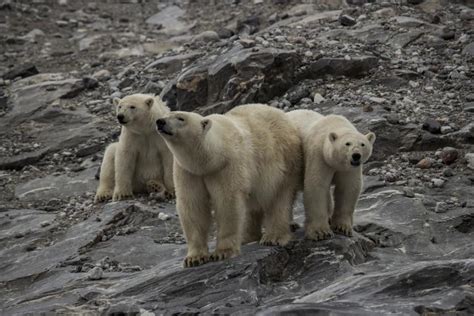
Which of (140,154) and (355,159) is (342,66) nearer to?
(140,154)

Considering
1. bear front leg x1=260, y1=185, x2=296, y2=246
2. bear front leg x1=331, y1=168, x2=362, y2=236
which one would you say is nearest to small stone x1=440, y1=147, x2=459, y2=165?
bear front leg x1=331, y1=168, x2=362, y2=236

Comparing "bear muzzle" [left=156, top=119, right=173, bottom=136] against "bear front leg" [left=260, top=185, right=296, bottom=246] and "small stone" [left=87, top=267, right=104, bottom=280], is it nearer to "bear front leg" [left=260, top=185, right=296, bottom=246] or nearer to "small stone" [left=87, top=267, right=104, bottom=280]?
"bear front leg" [left=260, top=185, right=296, bottom=246]

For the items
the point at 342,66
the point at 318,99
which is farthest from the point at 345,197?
the point at 342,66

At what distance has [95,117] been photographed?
53.2ft

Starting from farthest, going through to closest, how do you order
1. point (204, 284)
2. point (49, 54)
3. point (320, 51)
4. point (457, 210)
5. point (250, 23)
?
point (49, 54) → point (250, 23) → point (320, 51) → point (457, 210) → point (204, 284)

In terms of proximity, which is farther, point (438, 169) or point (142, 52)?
point (142, 52)

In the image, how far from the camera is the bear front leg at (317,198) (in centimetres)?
777

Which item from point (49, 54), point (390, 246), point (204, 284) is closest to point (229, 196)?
point (204, 284)

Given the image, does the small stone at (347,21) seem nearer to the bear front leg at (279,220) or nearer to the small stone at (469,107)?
the small stone at (469,107)

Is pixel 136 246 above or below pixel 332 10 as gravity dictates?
below

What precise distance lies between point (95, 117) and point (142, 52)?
220 inches

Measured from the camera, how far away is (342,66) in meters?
14.0

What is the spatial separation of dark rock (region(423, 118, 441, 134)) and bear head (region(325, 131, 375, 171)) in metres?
4.02

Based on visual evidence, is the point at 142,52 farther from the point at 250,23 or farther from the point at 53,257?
Result: the point at 53,257
